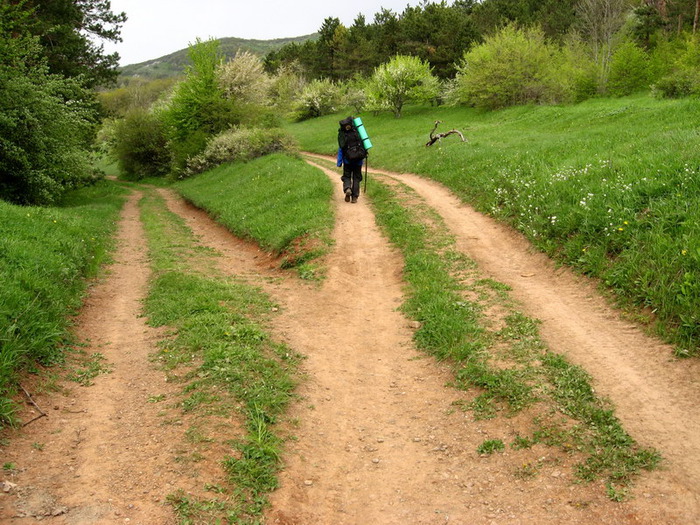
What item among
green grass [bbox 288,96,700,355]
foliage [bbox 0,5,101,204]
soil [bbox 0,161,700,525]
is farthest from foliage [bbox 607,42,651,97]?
foliage [bbox 0,5,101,204]

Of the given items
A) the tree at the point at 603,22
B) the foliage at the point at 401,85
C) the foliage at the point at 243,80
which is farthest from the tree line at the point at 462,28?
the foliage at the point at 243,80

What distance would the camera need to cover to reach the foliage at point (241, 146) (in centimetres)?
2497

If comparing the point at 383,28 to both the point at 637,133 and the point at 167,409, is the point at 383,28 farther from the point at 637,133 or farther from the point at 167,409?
the point at 167,409

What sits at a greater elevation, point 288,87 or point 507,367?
point 288,87

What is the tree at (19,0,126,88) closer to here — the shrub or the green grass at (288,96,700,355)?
the green grass at (288,96,700,355)

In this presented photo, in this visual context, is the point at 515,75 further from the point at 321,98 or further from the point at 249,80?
the point at 321,98

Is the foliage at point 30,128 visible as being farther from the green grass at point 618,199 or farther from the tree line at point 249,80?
the green grass at point 618,199

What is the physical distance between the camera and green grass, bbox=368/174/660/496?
4043 millimetres

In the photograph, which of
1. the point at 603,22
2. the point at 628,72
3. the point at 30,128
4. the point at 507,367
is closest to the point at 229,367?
the point at 507,367

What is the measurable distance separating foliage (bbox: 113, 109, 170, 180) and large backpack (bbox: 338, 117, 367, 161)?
26.4 m

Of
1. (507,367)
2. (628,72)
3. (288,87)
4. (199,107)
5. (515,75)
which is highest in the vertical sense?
(288,87)

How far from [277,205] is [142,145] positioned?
90.8ft

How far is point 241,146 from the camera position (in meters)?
25.6

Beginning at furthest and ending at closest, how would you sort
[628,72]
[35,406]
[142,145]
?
[142,145] < [628,72] < [35,406]
